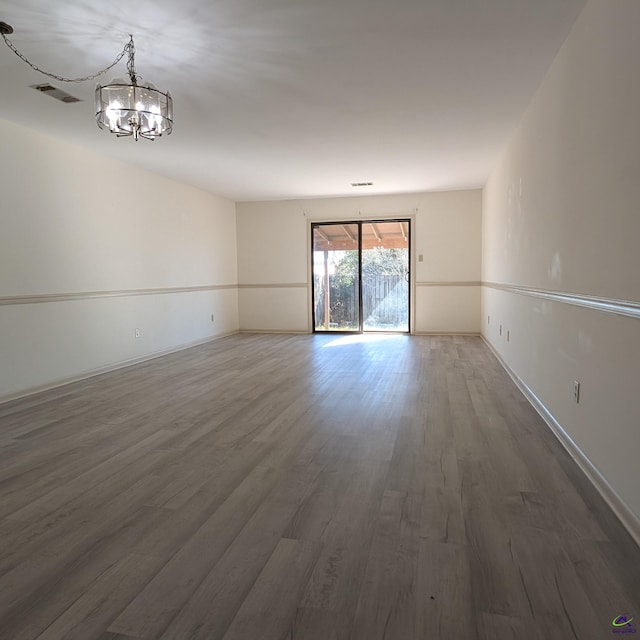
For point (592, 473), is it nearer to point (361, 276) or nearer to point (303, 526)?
point (303, 526)

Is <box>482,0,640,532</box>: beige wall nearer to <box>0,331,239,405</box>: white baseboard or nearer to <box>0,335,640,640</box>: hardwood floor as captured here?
<box>0,335,640,640</box>: hardwood floor

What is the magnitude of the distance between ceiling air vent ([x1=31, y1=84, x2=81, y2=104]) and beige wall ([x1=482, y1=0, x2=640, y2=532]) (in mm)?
3340

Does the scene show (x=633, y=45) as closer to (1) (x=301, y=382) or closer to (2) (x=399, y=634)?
(2) (x=399, y=634)

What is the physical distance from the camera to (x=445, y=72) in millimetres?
3154

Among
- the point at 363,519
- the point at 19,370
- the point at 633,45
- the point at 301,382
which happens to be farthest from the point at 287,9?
the point at 19,370

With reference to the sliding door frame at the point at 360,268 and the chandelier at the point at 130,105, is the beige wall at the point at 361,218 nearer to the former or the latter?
the sliding door frame at the point at 360,268

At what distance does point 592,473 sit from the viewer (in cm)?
221

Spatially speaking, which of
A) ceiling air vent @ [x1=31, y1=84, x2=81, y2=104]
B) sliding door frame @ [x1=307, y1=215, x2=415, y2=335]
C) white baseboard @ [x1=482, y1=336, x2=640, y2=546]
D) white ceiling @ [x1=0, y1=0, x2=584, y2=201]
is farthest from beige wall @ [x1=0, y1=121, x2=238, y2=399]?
white baseboard @ [x1=482, y1=336, x2=640, y2=546]

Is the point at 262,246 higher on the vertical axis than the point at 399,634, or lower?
higher

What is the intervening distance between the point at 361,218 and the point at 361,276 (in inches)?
39.1

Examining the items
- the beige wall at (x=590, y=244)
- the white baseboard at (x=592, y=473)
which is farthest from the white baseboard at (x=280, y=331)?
the white baseboard at (x=592, y=473)

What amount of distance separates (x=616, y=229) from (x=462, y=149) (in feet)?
11.5

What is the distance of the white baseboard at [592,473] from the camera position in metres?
1.76

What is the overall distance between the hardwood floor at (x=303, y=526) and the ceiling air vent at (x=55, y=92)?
2331 mm
